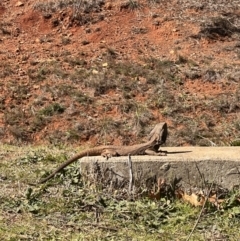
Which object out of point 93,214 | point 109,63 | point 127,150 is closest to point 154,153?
point 127,150

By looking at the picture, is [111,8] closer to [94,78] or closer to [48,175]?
[94,78]

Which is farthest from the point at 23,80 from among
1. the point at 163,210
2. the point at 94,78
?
the point at 163,210

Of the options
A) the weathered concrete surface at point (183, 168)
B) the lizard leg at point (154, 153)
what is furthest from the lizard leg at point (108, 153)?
the lizard leg at point (154, 153)

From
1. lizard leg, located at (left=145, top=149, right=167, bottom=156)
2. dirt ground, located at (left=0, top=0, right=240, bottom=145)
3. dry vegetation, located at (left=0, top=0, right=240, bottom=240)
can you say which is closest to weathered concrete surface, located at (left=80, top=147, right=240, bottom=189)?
lizard leg, located at (left=145, top=149, right=167, bottom=156)

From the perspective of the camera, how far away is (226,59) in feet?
48.7

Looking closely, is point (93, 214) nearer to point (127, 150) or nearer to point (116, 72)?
point (127, 150)

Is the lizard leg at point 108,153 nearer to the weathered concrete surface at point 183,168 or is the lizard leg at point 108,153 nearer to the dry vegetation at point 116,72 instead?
the weathered concrete surface at point 183,168

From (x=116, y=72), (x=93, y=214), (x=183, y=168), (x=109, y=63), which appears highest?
(x=93, y=214)

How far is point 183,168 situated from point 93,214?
3.22 feet

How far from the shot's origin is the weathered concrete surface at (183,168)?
532cm

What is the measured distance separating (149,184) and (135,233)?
962mm

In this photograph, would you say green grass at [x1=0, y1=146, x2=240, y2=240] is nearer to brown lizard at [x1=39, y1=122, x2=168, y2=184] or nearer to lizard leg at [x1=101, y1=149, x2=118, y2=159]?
brown lizard at [x1=39, y1=122, x2=168, y2=184]

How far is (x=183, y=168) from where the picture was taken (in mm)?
5363

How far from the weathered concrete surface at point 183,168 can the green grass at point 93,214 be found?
146 millimetres
